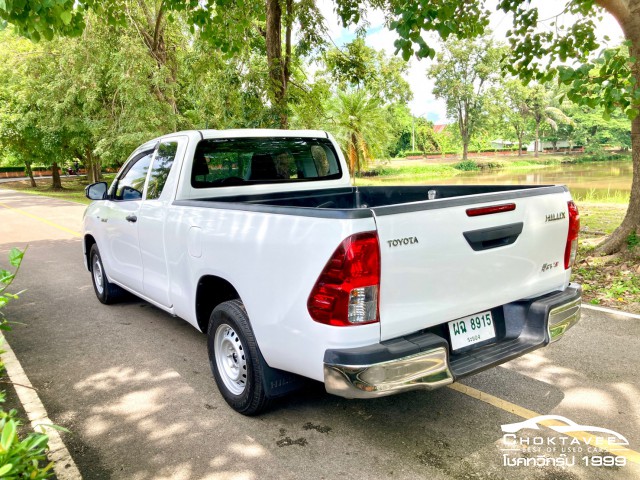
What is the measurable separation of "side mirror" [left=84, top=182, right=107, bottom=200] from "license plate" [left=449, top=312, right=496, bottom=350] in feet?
14.4

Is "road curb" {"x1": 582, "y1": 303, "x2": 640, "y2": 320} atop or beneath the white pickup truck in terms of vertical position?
beneath

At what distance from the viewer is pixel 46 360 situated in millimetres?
4535

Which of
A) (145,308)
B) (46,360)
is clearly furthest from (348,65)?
(46,360)

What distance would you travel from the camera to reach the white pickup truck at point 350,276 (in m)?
2.51

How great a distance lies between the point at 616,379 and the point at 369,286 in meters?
2.59

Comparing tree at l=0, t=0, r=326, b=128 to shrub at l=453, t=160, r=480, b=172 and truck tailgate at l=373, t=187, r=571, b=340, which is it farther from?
shrub at l=453, t=160, r=480, b=172

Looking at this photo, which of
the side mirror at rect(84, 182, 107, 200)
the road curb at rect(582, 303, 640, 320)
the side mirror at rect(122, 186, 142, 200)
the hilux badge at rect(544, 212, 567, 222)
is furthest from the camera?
the side mirror at rect(84, 182, 107, 200)

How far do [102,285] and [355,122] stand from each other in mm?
27776

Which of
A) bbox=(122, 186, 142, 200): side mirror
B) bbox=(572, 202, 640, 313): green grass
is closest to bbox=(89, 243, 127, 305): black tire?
bbox=(122, 186, 142, 200): side mirror

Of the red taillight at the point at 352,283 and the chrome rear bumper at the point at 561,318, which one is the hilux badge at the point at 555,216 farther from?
the red taillight at the point at 352,283

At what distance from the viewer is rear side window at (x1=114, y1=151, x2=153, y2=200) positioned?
493 centimetres

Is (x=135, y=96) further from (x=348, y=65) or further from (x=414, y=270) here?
(x=414, y=270)

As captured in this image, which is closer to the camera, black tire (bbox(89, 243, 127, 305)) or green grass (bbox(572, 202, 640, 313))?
green grass (bbox(572, 202, 640, 313))

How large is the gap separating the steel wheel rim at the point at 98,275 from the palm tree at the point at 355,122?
2626cm
